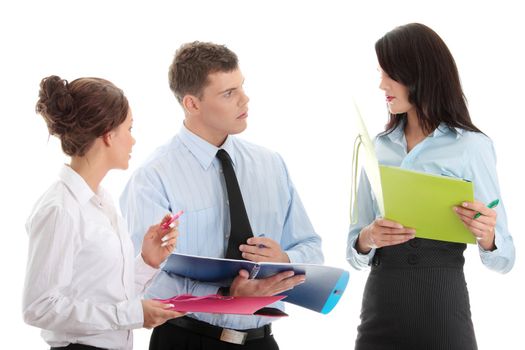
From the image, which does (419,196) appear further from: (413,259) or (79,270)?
(79,270)

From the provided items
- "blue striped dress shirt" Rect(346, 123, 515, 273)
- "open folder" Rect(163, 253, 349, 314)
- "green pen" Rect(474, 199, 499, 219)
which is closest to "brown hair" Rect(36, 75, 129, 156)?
"open folder" Rect(163, 253, 349, 314)

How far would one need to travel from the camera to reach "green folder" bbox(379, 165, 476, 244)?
2172 millimetres

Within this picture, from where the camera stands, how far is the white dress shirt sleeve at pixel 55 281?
6.34 feet

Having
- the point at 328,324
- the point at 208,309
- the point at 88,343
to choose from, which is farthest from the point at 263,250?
the point at 328,324

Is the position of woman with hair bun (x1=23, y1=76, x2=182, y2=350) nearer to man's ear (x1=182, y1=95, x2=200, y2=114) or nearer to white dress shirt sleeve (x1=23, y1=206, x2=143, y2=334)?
white dress shirt sleeve (x1=23, y1=206, x2=143, y2=334)

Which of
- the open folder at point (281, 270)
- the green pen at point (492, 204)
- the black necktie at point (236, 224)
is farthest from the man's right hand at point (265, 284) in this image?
the green pen at point (492, 204)

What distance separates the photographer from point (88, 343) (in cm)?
206

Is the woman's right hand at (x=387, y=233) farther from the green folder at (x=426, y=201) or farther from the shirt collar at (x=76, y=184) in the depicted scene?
the shirt collar at (x=76, y=184)

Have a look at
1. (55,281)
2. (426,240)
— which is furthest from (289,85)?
(55,281)

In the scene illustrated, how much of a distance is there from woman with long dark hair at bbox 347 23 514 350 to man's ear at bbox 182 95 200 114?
0.65 m

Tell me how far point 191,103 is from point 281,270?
72 centimetres

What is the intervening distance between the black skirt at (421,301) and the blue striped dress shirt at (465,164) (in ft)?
0.34

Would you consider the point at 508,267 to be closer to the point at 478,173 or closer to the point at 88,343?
the point at 478,173

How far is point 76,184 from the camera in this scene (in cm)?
206
